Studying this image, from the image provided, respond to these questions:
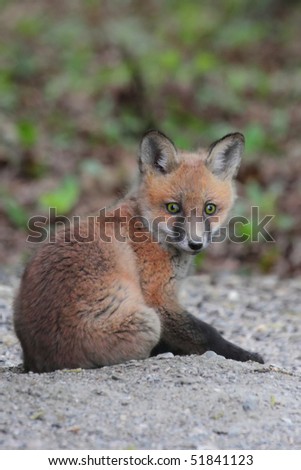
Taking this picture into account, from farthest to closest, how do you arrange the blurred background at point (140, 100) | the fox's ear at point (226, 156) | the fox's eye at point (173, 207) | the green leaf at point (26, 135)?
the green leaf at point (26, 135), the blurred background at point (140, 100), the fox's ear at point (226, 156), the fox's eye at point (173, 207)

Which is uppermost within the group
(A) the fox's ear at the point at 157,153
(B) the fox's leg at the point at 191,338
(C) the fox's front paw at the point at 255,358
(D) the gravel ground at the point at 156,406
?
(A) the fox's ear at the point at 157,153

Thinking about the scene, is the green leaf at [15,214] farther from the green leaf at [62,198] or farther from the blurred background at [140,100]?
the green leaf at [62,198]

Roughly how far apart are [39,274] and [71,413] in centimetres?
135

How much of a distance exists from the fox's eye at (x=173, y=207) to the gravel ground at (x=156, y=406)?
1292 mm

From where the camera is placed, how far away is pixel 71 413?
546 cm

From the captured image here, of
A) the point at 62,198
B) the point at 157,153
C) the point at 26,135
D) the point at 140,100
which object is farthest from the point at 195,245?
the point at 140,100

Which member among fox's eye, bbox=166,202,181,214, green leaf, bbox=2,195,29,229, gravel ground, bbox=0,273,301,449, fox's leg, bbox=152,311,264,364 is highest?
green leaf, bbox=2,195,29,229

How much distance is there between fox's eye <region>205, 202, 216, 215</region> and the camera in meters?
6.98

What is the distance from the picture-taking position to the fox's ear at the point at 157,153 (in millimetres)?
7156

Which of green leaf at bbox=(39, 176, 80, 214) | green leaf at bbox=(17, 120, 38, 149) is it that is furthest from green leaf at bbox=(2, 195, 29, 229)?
green leaf at bbox=(17, 120, 38, 149)

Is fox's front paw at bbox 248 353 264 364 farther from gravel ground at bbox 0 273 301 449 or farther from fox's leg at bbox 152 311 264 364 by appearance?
gravel ground at bbox 0 273 301 449

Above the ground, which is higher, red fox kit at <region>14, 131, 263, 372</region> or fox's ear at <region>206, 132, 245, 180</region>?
fox's ear at <region>206, 132, 245, 180</region>

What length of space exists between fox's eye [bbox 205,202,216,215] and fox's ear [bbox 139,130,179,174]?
49cm

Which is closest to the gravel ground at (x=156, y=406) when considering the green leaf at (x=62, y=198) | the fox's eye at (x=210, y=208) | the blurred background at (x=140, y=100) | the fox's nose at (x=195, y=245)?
the fox's nose at (x=195, y=245)
